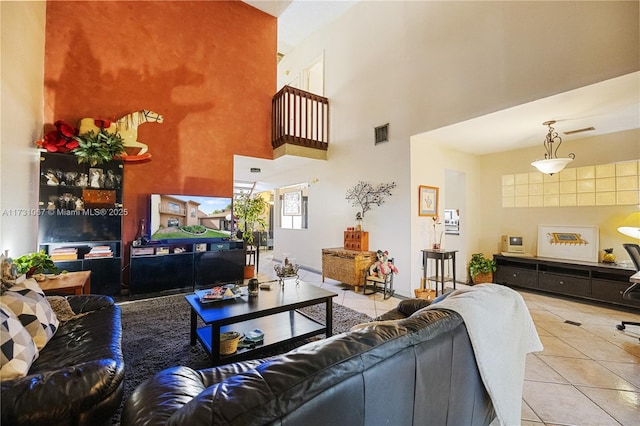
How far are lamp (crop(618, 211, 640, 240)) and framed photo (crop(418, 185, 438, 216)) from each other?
2.38 meters

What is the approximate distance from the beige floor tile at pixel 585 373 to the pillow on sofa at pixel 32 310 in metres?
3.63

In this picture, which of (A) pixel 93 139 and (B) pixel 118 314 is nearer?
(B) pixel 118 314

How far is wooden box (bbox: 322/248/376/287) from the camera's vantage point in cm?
419

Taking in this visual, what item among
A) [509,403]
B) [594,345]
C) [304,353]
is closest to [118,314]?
[304,353]

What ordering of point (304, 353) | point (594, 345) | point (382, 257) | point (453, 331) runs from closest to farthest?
point (304, 353), point (453, 331), point (594, 345), point (382, 257)

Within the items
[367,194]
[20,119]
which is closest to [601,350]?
[367,194]

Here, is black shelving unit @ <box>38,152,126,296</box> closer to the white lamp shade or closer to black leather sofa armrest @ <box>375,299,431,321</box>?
black leather sofa armrest @ <box>375,299,431,321</box>

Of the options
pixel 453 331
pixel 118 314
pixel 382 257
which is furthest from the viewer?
pixel 382 257

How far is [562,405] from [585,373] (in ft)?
1.96

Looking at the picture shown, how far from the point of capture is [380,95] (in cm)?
447

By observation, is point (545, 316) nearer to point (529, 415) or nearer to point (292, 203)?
point (529, 415)

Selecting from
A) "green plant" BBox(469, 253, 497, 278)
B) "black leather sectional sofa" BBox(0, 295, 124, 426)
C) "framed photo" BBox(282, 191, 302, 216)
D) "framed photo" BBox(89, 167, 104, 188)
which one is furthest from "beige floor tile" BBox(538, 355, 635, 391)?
"framed photo" BBox(89, 167, 104, 188)

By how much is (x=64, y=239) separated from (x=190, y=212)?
1.54 metres

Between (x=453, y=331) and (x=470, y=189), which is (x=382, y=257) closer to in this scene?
(x=470, y=189)
